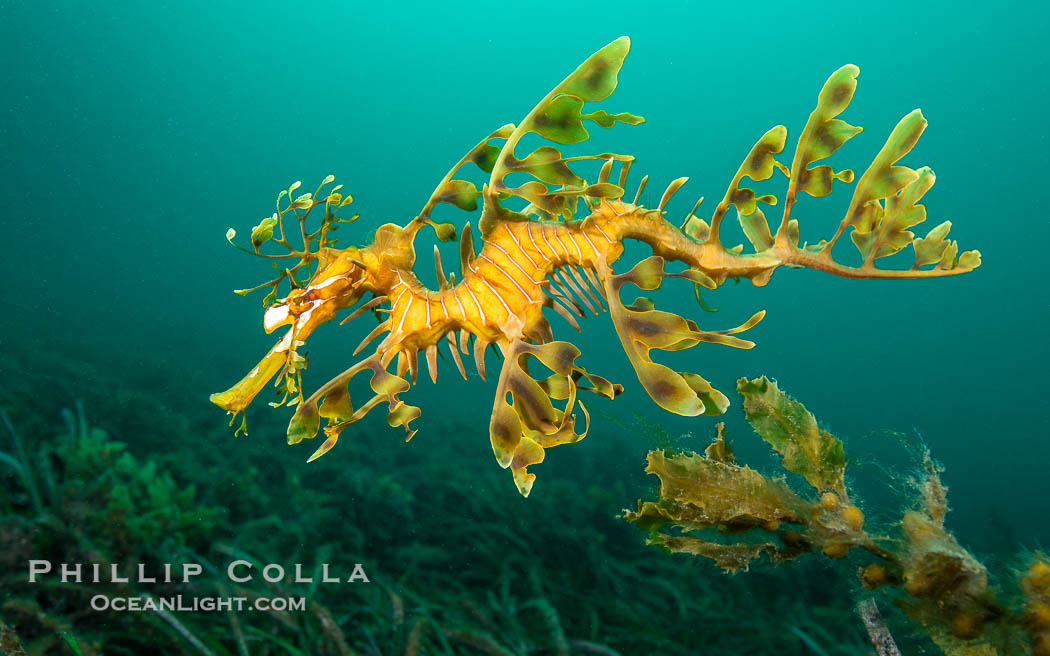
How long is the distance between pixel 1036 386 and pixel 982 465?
17165 millimetres

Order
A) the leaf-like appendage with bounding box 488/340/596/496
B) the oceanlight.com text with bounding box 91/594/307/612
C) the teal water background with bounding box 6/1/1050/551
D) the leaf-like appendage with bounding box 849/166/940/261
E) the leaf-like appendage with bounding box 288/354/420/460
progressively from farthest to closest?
the teal water background with bounding box 6/1/1050/551 < the oceanlight.com text with bounding box 91/594/307/612 < the leaf-like appendage with bounding box 849/166/940/261 < the leaf-like appendage with bounding box 288/354/420/460 < the leaf-like appendage with bounding box 488/340/596/496

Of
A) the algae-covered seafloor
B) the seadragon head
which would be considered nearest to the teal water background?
the algae-covered seafloor

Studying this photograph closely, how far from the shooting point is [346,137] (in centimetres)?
7238

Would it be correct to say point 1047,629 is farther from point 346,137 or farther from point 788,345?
point 346,137

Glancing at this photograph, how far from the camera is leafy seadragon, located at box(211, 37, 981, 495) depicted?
101 centimetres

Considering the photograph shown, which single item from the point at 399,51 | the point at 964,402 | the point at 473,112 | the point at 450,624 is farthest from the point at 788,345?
the point at 399,51

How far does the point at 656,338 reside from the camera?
1.01 meters

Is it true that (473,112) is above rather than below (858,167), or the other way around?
above

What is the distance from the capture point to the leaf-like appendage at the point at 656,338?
1.00m

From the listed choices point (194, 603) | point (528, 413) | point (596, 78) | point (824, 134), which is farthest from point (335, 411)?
point (194, 603)

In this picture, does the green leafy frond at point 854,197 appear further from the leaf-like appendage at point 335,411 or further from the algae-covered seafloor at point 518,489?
the leaf-like appendage at point 335,411

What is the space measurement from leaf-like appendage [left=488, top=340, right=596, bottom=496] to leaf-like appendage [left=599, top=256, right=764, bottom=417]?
0.13m

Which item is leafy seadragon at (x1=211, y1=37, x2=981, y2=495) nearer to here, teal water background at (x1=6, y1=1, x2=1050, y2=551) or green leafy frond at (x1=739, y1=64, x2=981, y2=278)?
green leafy frond at (x1=739, y1=64, x2=981, y2=278)

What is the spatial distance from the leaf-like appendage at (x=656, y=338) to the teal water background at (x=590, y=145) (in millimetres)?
22337
